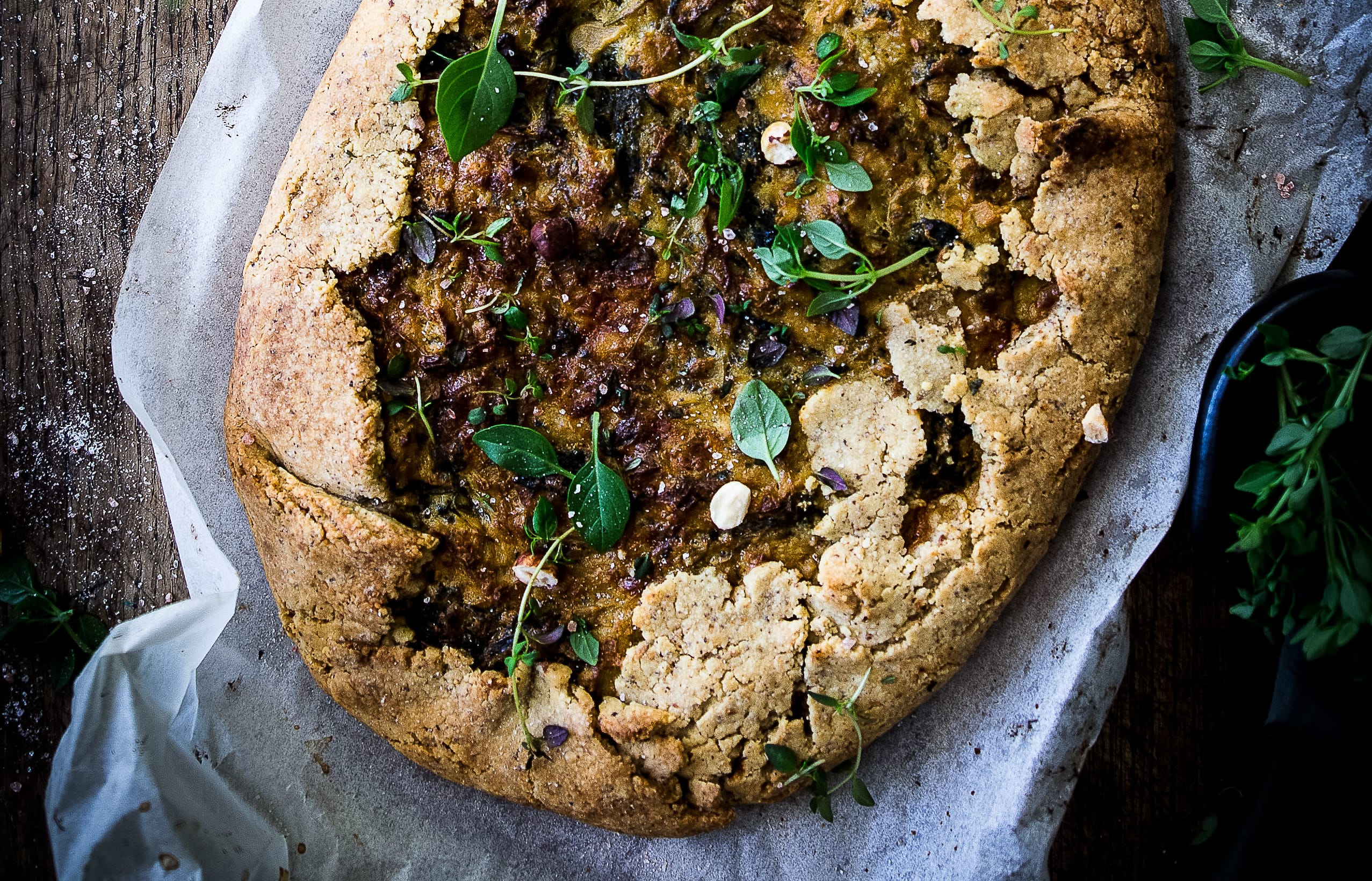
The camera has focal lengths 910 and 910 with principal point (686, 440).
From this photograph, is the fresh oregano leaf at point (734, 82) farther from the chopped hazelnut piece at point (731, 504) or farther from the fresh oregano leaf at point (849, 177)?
the chopped hazelnut piece at point (731, 504)

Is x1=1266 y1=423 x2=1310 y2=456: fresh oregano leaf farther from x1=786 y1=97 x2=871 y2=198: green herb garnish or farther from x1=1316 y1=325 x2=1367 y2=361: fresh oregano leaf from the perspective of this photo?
x1=786 y1=97 x2=871 y2=198: green herb garnish

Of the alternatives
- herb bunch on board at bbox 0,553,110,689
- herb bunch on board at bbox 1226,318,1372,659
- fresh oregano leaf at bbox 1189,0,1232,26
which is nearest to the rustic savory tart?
fresh oregano leaf at bbox 1189,0,1232,26

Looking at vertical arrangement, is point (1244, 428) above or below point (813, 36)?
below

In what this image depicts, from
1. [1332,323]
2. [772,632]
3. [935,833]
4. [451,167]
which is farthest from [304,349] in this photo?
[1332,323]

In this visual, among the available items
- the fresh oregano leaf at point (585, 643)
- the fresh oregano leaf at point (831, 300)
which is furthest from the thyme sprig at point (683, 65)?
the fresh oregano leaf at point (585, 643)

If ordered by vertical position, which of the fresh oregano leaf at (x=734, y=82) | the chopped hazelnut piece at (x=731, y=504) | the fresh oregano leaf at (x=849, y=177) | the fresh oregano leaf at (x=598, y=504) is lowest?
the chopped hazelnut piece at (x=731, y=504)

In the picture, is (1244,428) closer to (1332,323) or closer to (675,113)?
(1332,323)
